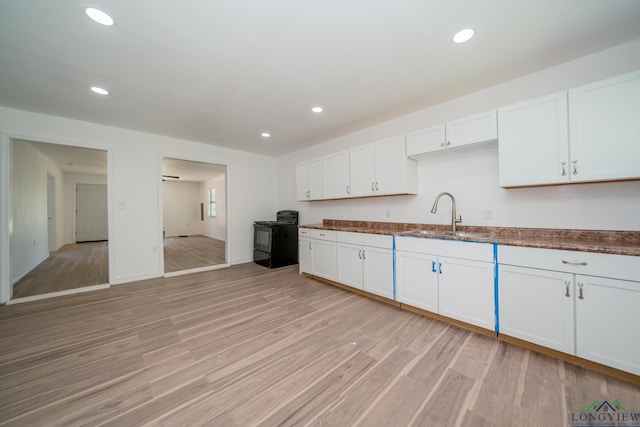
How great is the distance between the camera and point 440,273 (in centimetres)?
234

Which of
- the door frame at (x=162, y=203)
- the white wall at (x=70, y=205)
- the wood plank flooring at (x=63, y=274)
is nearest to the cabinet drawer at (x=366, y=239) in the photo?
the door frame at (x=162, y=203)

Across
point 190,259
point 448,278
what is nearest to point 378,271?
point 448,278

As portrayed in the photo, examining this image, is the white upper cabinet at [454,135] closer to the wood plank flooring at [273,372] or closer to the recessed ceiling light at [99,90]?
the wood plank flooring at [273,372]

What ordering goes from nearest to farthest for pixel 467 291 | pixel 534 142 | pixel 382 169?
pixel 534 142 < pixel 467 291 < pixel 382 169

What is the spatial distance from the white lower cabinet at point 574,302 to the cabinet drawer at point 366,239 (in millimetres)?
1094

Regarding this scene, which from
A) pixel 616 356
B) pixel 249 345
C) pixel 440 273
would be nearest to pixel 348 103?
pixel 440 273

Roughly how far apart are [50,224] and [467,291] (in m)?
9.61

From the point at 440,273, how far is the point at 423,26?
6.97ft

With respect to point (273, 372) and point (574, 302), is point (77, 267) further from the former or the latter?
point (574, 302)

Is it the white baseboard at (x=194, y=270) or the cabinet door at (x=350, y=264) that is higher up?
the cabinet door at (x=350, y=264)

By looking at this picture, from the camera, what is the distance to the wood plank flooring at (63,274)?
3.48 m

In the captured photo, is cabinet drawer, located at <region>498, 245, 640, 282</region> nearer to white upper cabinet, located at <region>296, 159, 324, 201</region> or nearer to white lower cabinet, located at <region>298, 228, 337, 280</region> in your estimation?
white lower cabinet, located at <region>298, 228, 337, 280</region>

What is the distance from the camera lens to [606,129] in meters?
1.76

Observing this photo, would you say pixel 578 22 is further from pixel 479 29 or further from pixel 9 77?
pixel 9 77
